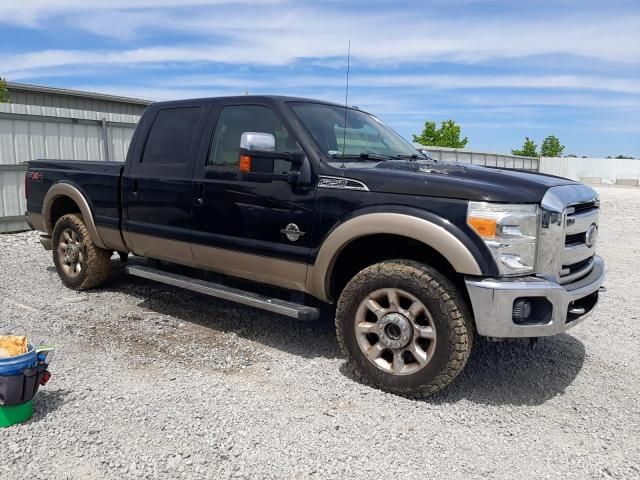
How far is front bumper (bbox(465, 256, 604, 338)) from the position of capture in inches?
135

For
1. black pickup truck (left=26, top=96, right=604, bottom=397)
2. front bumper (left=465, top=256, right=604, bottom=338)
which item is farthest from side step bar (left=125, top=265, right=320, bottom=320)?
front bumper (left=465, top=256, right=604, bottom=338)

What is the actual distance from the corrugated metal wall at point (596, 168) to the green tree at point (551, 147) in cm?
1053

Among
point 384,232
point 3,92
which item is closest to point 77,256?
point 384,232

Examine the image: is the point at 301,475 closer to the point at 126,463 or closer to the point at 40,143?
the point at 126,463

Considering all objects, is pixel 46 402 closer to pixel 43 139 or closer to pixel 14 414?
pixel 14 414

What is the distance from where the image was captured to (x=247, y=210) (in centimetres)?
450

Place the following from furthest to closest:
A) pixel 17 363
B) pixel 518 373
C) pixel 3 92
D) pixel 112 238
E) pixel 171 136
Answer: pixel 3 92
pixel 112 238
pixel 171 136
pixel 518 373
pixel 17 363

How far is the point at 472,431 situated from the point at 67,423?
2375mm

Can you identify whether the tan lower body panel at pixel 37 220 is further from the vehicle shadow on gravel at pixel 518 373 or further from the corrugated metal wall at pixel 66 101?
the corrugated metal wall at pixel 66 101

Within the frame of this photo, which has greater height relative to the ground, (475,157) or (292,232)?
(475,157)

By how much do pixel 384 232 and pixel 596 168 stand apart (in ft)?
177

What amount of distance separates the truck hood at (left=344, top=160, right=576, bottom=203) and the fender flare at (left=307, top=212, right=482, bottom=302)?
0.65ft

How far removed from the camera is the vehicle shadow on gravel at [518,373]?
156 inches

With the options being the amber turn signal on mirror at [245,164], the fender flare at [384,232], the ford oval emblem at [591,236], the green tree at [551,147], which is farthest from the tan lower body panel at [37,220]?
the green tree at [551,147]
